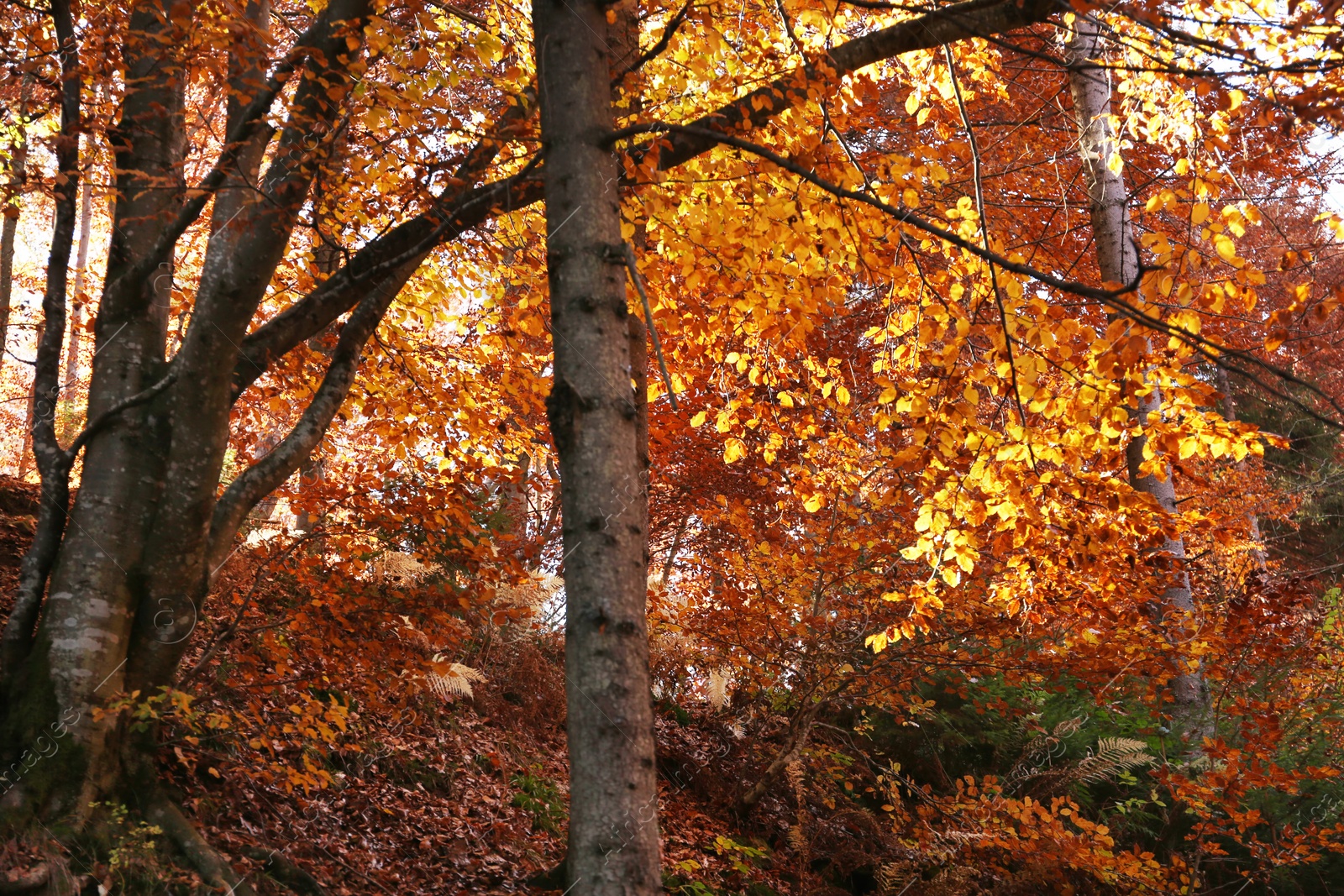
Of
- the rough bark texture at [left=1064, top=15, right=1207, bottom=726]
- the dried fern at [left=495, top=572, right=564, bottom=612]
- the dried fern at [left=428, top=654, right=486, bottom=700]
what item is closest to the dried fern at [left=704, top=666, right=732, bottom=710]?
the dried fern at [left=495, top=572, right=564, bottom=612]

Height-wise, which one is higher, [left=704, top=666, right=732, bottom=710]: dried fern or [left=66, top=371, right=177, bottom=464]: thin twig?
[left=66, top=371, right=177, bottom=464]: thin twig

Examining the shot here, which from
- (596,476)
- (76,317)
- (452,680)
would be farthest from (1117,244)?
(76,317)

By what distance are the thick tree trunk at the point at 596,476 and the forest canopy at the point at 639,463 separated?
14 mm

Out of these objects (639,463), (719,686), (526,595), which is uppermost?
(526,595)

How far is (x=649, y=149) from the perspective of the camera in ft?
9.83

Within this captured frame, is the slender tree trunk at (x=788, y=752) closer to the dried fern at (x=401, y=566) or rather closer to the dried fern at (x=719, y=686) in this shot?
the dried fern at (x=719, y=686)

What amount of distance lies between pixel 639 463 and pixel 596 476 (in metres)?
Result: 0.50

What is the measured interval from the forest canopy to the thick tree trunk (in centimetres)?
1

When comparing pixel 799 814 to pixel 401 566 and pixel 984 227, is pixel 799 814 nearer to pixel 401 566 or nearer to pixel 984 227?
pixel 401 566

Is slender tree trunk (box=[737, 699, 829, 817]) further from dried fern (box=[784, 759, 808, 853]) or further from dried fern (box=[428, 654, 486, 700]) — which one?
dried fern (box=[428, 654, 486, 700])

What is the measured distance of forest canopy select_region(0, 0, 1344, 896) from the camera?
2652 millimetres

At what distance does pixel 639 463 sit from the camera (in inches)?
108

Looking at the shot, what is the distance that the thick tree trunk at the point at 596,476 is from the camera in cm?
204

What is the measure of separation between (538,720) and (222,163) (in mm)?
5661
